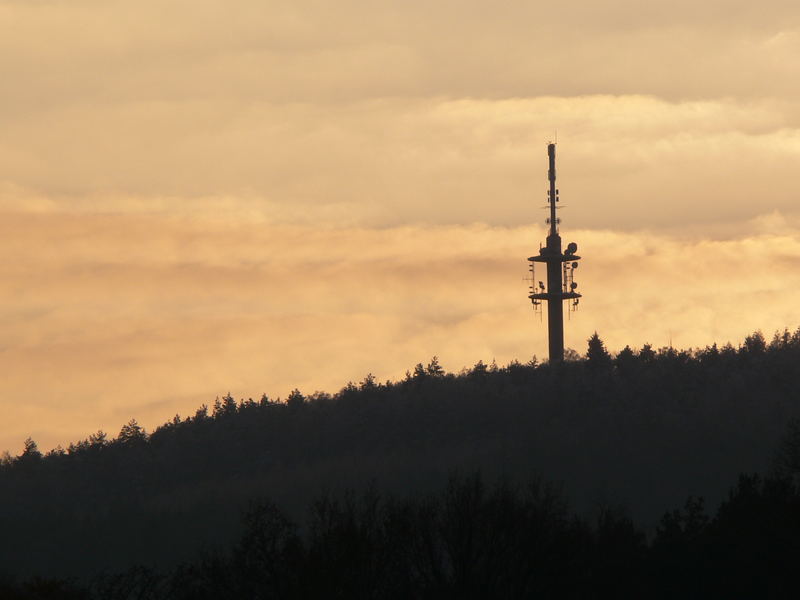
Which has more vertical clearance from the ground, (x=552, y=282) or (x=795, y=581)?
(x=552, y=282)

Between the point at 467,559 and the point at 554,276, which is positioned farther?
the point at 554,276

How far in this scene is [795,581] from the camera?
90.4 m

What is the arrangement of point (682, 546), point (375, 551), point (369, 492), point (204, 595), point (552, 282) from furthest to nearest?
point (552, 282) → point (682, 546) → point (369, 492) → point (375, 551) → point (204, 595)

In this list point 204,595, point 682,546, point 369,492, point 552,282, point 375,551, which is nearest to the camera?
point 204,595

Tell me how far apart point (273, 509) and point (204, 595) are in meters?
5.24

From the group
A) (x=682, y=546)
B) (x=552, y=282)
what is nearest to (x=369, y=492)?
(x=682, y=546)

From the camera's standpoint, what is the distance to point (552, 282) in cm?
18825

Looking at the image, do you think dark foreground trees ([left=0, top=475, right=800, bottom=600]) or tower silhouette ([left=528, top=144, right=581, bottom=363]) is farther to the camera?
tower silhouette ([left=528, top=144, right=581, bottom=363])

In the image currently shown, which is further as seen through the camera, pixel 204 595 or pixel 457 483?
pixel 457 483

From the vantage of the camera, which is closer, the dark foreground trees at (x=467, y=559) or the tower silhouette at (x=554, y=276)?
the dark foreground trees at (x=467, y=559)

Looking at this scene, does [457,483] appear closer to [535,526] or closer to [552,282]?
[535,526]

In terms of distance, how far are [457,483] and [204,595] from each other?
68.7 ft

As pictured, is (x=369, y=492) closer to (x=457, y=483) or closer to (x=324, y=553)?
(x=457, y=483)

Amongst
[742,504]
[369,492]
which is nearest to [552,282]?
[742,504]
